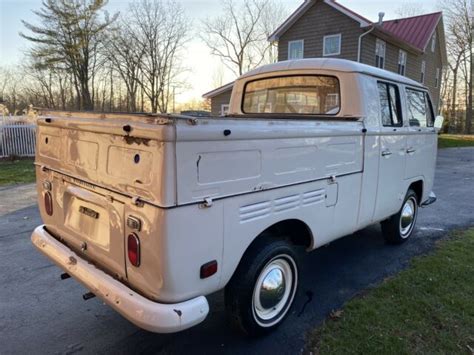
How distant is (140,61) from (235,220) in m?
26.8

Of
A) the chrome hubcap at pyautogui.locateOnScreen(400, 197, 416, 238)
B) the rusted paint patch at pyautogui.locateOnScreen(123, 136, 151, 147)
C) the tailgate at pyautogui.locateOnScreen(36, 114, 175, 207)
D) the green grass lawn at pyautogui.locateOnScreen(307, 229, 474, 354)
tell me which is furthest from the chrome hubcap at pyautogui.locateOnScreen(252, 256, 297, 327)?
the chrome hubcap at pyautogui.locateOnScreen(400, 197, 416, 238)

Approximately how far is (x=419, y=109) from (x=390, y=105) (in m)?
1.04

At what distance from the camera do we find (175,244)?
215cm

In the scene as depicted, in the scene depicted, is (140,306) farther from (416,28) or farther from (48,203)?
(416,28)

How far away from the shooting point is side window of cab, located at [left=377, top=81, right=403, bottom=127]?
161 inches

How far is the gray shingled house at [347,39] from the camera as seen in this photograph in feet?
61.1

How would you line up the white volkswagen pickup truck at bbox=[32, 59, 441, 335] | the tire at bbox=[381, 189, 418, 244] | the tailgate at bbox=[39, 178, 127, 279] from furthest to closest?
1. the tire at bbox=[381, 189, 418, 244]
2. the tailgate at bbox=[39, 178, 127, 279]
3. the white volkswagen pickup truck at bbox=[32, 59, 441, 335]

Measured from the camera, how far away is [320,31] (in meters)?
19.8

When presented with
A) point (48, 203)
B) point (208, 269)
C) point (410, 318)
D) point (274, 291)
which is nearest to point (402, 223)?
point (410, 318)

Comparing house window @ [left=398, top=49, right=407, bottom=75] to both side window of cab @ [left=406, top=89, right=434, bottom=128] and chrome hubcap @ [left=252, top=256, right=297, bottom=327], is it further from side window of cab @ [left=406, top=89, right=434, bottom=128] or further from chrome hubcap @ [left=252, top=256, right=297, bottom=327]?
chrome hubcap @ [left=252, top=256, right=297, bottom=327]

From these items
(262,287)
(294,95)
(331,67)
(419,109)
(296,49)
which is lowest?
(262,287)

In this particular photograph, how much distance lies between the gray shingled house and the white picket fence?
32.9ft

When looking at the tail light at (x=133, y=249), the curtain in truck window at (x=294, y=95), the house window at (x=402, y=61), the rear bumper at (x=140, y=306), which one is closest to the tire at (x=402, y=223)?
the curtain in truck window at (x=294, y=95)

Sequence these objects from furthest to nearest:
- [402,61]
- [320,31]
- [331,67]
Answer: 1. [402,61]
2. [320,31]
3. [331,67]
